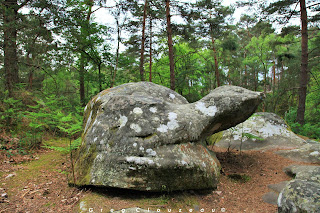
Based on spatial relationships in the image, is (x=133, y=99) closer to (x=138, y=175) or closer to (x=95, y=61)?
(x=138, y=175)

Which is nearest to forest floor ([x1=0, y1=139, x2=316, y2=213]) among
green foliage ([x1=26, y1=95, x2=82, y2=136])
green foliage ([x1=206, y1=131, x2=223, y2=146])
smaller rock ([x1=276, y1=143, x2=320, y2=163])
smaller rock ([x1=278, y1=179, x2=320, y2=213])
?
smaller rock ([x1=278, y1=179, x2=320, y2=213])

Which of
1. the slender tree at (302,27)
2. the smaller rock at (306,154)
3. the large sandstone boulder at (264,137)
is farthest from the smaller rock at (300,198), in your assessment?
the slender tree at (302,27)

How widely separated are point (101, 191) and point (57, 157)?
2.77 m

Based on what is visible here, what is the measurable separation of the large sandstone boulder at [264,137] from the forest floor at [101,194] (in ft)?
6.63

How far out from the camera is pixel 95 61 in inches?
329

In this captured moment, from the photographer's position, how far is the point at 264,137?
7105mm

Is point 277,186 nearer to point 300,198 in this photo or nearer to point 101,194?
point 300,198

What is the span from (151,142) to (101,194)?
121 cm

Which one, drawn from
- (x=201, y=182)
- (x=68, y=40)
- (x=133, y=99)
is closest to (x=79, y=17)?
(x=68, y=40)

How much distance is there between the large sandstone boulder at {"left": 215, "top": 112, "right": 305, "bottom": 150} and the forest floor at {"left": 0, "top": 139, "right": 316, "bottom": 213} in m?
2.02

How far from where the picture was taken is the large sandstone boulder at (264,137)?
22.1 feet

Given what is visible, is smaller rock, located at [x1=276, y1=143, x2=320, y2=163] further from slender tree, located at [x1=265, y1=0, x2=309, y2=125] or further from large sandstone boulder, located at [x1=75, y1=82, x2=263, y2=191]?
slender tree, located at [x1=265, y1=0, x2=309, y2=125]

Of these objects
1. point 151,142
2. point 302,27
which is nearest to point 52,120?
point 151,142

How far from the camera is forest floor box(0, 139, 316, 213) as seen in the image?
282cm
